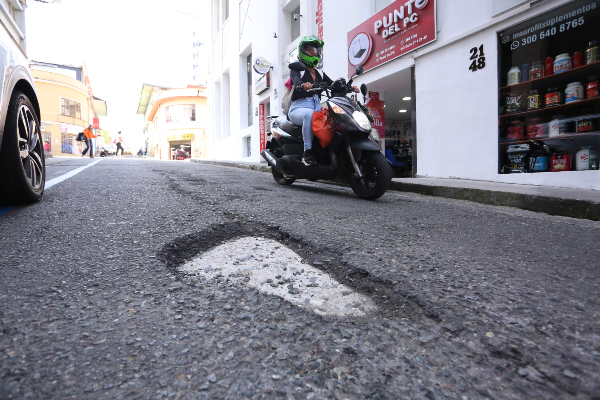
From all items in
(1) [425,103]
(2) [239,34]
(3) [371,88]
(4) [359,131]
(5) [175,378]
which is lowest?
(5) [175,378]

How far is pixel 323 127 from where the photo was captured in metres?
4.30

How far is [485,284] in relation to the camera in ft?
4.77

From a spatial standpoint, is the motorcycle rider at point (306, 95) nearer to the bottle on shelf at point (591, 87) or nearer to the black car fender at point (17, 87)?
the black car fender at point (17, 87)

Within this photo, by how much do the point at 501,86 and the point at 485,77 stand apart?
1.03ft

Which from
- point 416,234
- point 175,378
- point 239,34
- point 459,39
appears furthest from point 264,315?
point 239,34

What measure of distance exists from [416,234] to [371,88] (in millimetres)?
7624

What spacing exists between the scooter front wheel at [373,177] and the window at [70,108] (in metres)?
41.6

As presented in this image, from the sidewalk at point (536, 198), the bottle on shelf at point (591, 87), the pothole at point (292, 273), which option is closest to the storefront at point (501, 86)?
the bottle on shelf at point (591, 87)

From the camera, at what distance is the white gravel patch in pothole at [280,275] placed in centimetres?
130

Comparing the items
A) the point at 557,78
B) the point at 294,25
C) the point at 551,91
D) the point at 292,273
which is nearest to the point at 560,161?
the point at 551,91

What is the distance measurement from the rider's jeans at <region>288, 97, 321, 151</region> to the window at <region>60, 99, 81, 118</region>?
40491mm

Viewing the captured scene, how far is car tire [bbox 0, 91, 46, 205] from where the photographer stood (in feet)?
8.32

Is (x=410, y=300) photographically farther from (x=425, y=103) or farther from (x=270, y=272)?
(x=425, y=103)

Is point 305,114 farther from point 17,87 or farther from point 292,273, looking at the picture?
point 292,273
